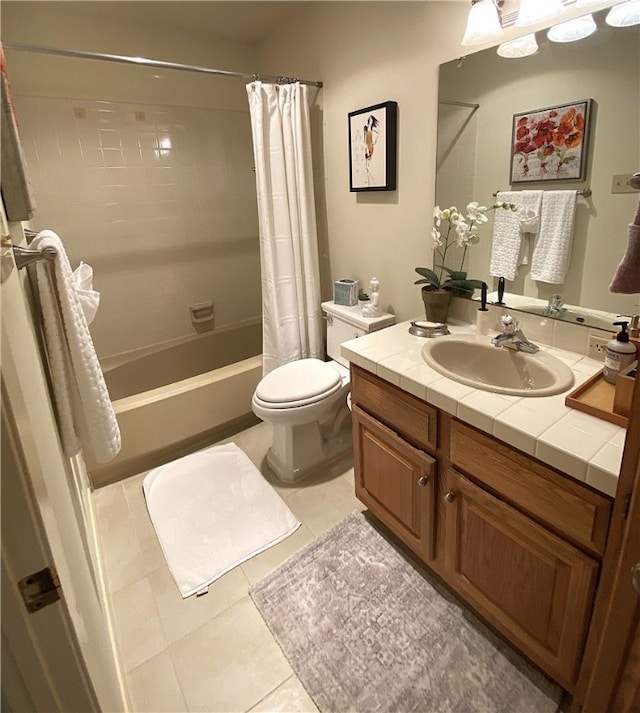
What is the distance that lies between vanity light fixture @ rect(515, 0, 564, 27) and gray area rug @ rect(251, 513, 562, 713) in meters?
1.94

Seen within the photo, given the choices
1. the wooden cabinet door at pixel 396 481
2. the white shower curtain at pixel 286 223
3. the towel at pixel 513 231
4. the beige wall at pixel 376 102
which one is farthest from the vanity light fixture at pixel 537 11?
the wooden cabinet door at pixel 396 481

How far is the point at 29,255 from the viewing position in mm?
903

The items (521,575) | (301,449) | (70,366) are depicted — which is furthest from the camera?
(301,449)

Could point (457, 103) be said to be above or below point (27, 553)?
above

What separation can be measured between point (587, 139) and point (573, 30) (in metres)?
0.32

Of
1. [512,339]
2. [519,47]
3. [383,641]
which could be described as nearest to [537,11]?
[519,47]

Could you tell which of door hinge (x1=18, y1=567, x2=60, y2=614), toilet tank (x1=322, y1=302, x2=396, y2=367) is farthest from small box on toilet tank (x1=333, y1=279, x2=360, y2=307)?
door hinge (x1=18, y1=567, x2=60, y2=614)

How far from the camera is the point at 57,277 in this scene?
37.8 inches

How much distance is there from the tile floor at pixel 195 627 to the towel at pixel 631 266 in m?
1.37

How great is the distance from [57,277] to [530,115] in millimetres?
1549

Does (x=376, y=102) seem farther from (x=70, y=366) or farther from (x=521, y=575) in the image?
(x=521, y=575)

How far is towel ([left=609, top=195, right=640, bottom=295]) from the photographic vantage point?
644 mm

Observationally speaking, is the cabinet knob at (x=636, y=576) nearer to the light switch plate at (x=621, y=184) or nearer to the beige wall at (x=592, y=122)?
the beige wall at (x=592, y=122)

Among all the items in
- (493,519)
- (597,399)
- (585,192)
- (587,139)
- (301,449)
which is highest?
(587,139)
